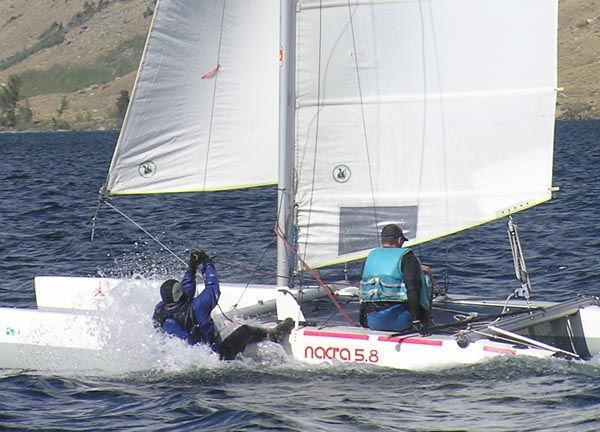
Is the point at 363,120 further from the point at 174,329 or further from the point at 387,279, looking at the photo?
the point at 174,329

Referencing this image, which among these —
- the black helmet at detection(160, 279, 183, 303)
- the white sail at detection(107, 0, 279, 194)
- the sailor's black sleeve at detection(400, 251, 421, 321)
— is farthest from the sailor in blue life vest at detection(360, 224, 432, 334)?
the white sail at detection(107, 0, 279, 194)

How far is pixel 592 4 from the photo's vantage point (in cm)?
13175

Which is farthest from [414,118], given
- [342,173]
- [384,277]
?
[384,277]

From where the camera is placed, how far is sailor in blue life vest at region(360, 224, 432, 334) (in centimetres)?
1170

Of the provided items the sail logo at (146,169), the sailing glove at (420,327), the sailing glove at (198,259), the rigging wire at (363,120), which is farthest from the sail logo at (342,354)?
the sail logo at (146,169)

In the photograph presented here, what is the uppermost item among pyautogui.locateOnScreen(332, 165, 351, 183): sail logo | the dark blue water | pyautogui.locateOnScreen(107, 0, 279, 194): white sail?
pyautogui.locateOnScreen(107, 0, 279, 194): white sail

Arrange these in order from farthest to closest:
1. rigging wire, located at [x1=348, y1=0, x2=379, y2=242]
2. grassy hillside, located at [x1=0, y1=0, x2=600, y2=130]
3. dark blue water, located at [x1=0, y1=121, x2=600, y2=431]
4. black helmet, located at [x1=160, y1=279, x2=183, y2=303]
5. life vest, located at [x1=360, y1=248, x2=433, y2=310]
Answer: grassy hillside, located at [x1=0, y1=0, x2=600, y2=130]
rigging wire, located at [x1=348, y1=0, x2=379, y2=242]
black helmet, located at [x1=160, y1=279, x2=183, y2=303]
life vest, located at [x1=360, y1=248, x2=433, y2=310]
dark blue water, located at [x1=0, y1=121, x2=600, y2=431]

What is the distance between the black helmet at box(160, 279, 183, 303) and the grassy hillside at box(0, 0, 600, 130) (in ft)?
314

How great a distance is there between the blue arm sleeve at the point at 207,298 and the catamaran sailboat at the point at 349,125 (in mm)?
888

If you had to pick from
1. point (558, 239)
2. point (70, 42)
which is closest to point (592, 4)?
point (70, 42)

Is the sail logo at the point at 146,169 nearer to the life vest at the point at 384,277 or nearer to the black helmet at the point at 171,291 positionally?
the black helmet at the point at 171,291

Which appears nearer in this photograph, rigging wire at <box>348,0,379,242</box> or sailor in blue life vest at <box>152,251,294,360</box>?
sailor in blue life vest at <box>152,251,294,360</box>

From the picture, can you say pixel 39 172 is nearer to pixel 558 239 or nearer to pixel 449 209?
pixel 558 239

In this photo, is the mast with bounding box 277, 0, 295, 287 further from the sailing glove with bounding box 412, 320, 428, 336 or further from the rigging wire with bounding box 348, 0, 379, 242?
the sailing glove with bounding box 412, 320, 428, 336
